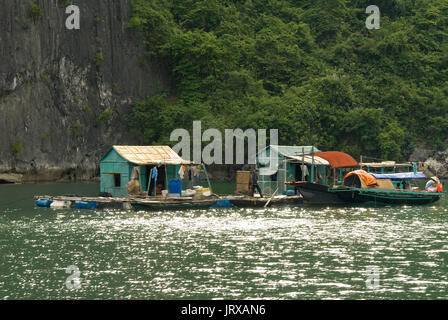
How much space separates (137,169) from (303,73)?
4527cm

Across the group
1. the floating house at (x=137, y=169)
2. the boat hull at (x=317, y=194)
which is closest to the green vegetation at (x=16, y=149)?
the floating house at (x=137, y=169)

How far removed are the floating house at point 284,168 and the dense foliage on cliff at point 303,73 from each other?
2390cm

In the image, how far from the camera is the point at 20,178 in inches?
2756

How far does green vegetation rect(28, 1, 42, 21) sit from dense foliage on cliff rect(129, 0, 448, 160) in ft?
36.7

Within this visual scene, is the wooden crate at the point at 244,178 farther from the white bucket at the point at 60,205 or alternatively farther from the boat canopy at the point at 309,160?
the white bucket at the point at 60,205

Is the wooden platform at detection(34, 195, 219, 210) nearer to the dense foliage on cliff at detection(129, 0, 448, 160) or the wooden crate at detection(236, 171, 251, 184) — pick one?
the wooden crate at detection(236, 171, 251, 184)

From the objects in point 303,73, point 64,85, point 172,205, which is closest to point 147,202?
point 172,205

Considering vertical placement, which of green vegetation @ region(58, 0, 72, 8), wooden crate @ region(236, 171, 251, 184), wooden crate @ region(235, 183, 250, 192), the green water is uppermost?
green vegetation @ region(58, 0, 72, 8)

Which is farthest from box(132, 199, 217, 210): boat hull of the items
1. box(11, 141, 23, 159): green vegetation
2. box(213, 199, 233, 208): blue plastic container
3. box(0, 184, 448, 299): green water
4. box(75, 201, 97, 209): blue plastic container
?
box(11, 141, 23, 159): green vegetation

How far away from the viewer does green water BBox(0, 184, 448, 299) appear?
2052 centimetres

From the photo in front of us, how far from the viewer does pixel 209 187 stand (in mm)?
44031
